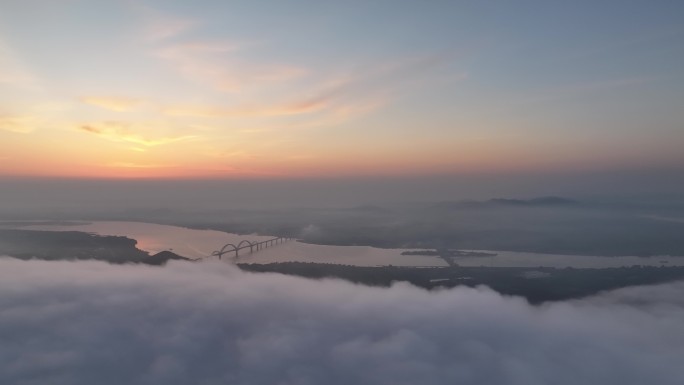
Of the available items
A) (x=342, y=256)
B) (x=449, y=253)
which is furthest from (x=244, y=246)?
(x=449, y=253)

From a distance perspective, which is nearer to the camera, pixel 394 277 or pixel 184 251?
pixel 394 277

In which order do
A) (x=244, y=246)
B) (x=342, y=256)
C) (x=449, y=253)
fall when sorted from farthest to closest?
(x=244, y=246) < (x=449, y=253) < (x=342, y=256)

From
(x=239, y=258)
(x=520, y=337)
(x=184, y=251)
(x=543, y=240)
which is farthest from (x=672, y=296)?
(x=184, y=251)

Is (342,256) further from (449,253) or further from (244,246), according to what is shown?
(244,246)

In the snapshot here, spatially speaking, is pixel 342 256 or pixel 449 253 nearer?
→ pixel 342 256

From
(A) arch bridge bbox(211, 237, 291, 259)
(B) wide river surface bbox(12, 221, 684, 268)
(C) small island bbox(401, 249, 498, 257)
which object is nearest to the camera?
(B) wide river surface bbox(12, 221, 684, 268)

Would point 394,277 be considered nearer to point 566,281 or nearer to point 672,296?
point 566,281

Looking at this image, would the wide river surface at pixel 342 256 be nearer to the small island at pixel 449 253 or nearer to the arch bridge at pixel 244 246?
the arch bridge at pixel 244 246

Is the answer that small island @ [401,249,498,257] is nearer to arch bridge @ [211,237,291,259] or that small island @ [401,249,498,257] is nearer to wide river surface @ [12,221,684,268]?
wide river surface @ [12,221,684,268]

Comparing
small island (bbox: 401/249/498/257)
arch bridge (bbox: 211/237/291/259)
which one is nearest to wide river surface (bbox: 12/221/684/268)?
arch bridge (bbox: 211/237/291/259)
